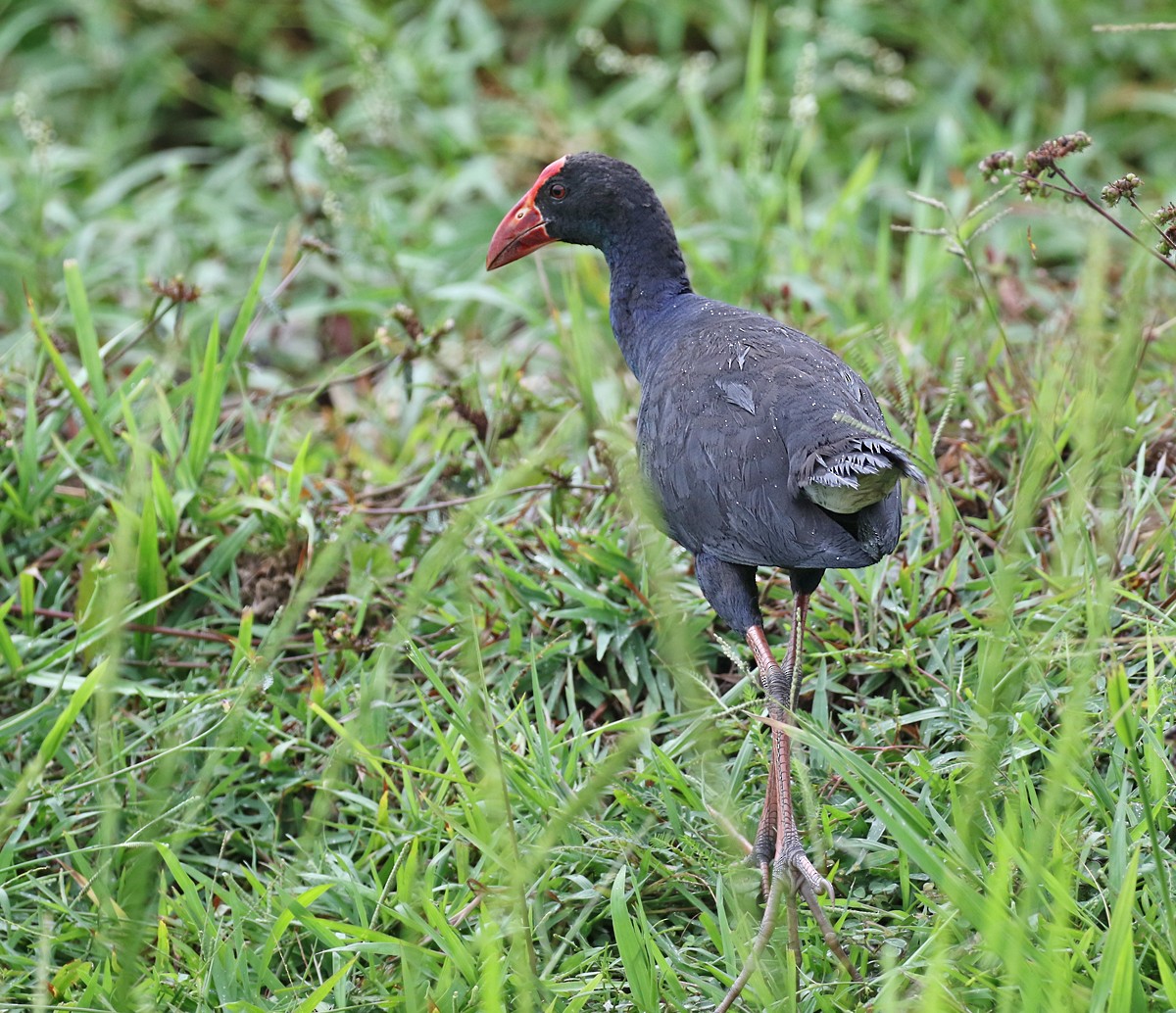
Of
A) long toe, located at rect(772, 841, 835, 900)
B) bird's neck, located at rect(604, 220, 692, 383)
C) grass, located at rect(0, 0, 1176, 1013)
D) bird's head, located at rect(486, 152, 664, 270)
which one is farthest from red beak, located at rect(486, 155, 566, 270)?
long toe, located at rect(772, 841, 835, 900)

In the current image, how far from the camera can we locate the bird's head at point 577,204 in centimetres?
316

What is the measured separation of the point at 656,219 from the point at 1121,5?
3784 mm

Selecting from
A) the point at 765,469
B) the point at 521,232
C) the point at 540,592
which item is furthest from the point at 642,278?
the point at 765,469

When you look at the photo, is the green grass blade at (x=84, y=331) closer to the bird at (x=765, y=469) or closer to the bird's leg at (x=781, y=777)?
the bird at (x=765, y=469)

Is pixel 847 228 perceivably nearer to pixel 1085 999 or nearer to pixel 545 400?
pixel 545 400

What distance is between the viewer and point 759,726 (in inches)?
111

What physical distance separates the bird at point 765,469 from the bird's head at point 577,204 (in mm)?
17

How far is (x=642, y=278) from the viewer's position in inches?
125

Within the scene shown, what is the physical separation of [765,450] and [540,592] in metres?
0.96

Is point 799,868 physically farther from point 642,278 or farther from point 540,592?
point 642,278

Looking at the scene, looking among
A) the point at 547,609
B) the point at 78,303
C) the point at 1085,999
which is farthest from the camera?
the point at 78,303

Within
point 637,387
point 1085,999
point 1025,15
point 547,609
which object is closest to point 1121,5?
point 1025,15

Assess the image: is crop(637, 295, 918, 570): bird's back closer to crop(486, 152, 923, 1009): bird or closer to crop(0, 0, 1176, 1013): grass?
crop(486, 152, 923, 1009): bird

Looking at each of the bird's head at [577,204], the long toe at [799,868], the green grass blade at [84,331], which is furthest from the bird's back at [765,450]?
the green grass blade at [84,331]
